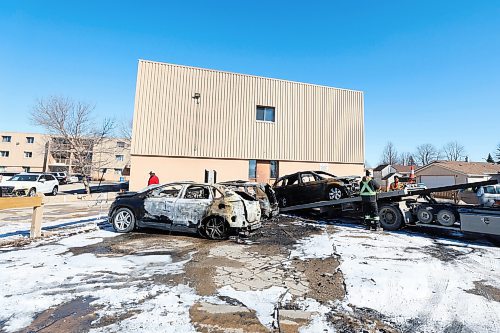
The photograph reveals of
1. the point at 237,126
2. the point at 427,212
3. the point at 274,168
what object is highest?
the point at 237,126

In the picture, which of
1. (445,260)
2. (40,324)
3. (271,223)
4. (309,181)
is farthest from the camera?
(309,181)

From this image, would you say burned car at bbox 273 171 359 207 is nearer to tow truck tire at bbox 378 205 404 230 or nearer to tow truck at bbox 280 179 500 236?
tow truck at bbox 280 179 500 236

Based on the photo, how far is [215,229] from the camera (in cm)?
702

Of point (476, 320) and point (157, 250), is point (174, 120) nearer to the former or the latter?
point (157, 250)

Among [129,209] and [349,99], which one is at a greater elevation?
[349,99]

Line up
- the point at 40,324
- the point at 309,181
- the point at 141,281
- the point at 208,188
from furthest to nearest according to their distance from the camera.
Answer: the point at 309,181, the point at 208,188, the point at 141,281, the point at 40,324

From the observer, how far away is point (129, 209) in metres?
7.67

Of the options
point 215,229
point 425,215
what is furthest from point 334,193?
point 215,229

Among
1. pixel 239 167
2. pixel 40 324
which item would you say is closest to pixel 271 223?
pixel 40 324

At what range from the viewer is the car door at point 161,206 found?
7.32 meters

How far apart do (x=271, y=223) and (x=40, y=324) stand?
24.4 ft

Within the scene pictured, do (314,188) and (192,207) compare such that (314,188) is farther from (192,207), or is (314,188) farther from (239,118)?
(239,118)

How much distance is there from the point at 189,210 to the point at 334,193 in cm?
588

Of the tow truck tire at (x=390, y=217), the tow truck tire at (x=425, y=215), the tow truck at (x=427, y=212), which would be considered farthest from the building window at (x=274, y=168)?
the tow truck tire at (x=425, y=215)
